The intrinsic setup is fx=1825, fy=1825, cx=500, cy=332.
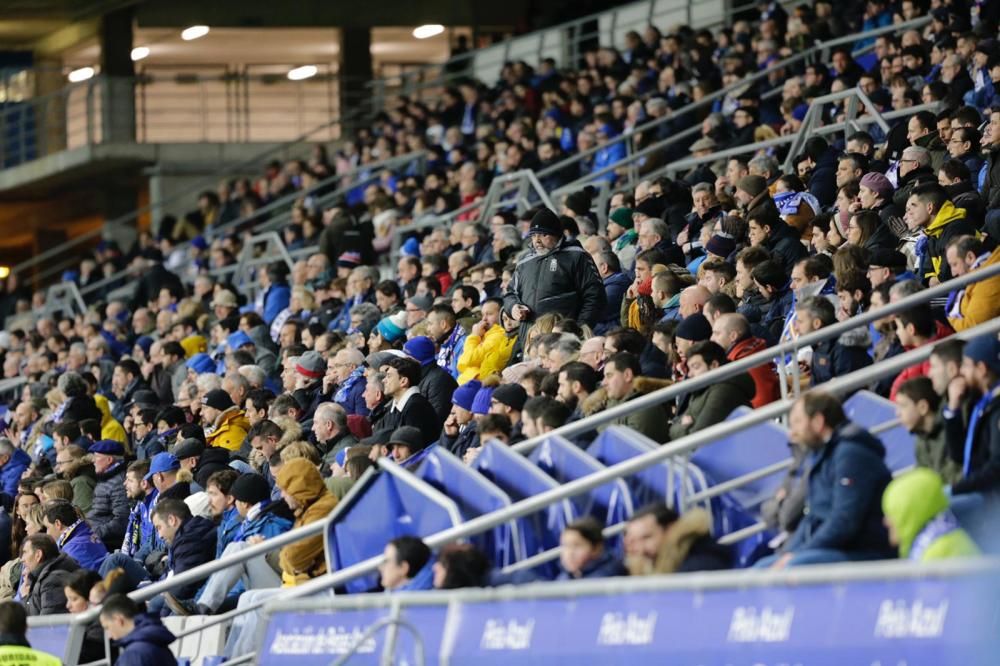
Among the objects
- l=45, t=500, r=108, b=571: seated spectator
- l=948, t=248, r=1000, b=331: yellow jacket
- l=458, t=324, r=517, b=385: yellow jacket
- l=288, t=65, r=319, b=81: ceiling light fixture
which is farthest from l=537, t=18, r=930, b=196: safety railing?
l=288, t=65, r=319, b=81: ceiling light fixture

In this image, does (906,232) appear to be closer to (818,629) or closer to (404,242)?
(818,629)

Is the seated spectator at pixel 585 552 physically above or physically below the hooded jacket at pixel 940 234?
below

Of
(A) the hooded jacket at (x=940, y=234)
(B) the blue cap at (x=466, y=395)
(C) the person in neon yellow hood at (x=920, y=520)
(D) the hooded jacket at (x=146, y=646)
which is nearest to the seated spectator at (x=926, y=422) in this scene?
(C) the person in neon yellow hood at (x=920, y=520)

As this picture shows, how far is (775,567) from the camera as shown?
6695 mm

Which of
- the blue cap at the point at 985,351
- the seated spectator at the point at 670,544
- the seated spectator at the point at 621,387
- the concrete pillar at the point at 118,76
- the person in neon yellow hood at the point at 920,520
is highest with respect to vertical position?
the concrete pillar at the point at 118,76

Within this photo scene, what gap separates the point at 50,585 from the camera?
412 inches

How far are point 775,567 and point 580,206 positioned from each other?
8503 millimetres

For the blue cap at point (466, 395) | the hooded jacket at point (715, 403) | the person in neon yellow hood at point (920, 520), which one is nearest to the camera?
the person in neon yellow hood at point (920, 520)

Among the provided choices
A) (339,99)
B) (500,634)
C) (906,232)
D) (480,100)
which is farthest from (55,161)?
(500,634)

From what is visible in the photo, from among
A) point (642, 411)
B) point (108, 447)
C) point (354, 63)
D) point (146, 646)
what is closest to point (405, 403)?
point (642, 411)

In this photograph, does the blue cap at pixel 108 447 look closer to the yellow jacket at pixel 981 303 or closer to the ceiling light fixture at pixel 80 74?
the yellow jacket at pixel 981 303

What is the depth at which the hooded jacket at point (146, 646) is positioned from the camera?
8352 mm

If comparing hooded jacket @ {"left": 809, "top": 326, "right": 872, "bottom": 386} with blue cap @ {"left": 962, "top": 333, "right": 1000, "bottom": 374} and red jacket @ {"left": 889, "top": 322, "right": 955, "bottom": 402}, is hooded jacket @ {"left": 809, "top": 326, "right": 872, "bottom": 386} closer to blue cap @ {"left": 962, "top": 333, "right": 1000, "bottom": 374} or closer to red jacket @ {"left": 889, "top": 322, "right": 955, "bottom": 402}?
red jacket @ {"left": 889, "top": 322, "right": 955, "bottom": 402}

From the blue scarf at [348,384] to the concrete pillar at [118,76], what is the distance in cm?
1606
